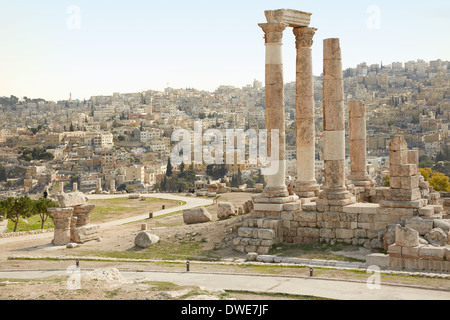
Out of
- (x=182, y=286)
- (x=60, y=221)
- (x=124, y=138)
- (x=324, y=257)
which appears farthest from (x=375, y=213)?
(x=124, y=138)

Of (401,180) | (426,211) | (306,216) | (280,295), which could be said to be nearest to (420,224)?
(426,211)

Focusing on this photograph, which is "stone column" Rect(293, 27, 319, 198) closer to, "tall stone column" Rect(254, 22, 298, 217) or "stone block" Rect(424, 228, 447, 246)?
"tall stone column" Rect(254, 22, 298, 217)

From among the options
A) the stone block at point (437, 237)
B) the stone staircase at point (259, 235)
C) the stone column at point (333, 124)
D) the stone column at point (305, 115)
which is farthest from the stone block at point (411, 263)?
the stone column at point (305, 115)

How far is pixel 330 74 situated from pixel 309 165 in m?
3.98

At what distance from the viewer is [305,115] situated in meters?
22.9

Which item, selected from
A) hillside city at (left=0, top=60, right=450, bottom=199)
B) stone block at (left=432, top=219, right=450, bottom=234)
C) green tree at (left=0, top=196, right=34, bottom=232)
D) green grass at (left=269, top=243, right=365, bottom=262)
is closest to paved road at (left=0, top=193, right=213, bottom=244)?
green tree at (left=0, top=196, right=34, bottom=232)

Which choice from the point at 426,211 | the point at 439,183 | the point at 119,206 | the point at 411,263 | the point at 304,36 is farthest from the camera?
the point at 439,183

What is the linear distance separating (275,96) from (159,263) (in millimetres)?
7755

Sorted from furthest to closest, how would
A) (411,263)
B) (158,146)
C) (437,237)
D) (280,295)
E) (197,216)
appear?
(158,146) → (197,216) → (437,237) → (411,263) → (280,295)

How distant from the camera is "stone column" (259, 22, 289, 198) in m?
21.2

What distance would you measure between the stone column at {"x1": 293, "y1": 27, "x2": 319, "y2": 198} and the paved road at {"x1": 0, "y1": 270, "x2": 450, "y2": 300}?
809cm

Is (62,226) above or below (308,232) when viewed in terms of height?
below

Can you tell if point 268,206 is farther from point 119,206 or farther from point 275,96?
point 119,206

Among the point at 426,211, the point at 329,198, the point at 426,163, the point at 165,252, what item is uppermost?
the point at 426,163
